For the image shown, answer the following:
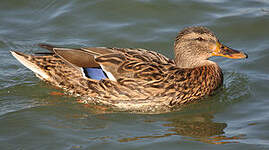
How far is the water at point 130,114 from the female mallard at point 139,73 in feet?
0.96

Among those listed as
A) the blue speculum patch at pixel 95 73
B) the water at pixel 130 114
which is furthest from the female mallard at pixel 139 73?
the water at pixel 130 114

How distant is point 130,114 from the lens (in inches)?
346

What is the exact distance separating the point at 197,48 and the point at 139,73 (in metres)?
1.28

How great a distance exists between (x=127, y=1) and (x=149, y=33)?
1648 millimetres

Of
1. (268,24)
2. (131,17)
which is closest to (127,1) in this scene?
(131,17)

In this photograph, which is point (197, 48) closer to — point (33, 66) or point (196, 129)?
point (196, 129)

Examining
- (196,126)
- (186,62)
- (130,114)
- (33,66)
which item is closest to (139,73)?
(130,114)

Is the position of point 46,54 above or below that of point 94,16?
A: below

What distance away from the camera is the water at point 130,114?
7.89m

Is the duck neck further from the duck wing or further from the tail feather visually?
the tail feather

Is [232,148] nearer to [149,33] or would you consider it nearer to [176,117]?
[176,117]

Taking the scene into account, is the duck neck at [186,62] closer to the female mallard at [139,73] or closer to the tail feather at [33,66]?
the female mallard at [139,73]

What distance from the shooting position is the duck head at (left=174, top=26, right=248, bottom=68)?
917 cm

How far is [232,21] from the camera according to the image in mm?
12328
